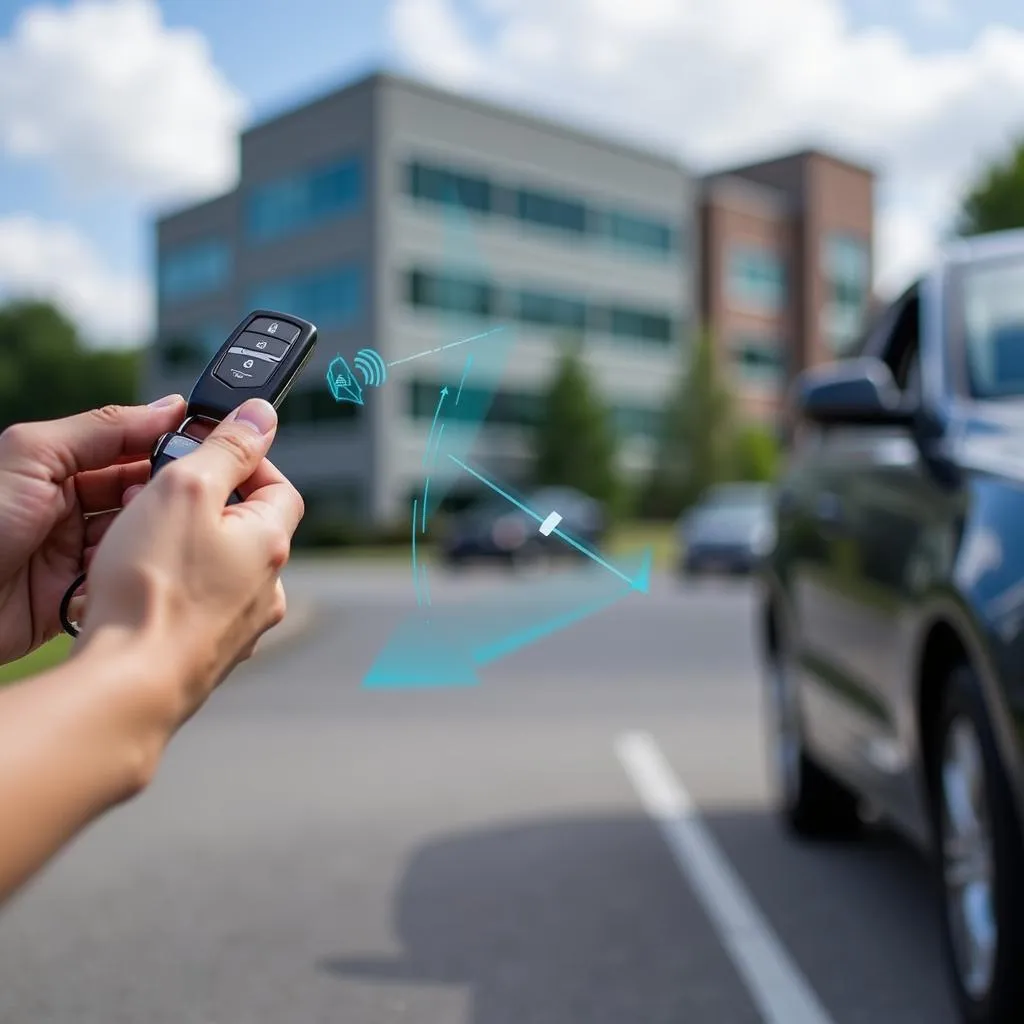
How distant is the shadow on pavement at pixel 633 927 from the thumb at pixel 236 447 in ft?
8.65

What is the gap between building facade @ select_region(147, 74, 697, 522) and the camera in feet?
7.68

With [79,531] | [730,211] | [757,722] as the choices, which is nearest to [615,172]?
[757,722]

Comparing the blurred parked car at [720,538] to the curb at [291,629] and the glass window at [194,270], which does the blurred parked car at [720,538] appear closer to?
the curb at [291,629]

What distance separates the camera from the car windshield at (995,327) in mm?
4555

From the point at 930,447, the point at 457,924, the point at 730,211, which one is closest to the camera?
the point at 930,447

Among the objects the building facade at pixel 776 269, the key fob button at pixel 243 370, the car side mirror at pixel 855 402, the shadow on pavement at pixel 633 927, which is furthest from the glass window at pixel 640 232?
the building facade at pixel 776 269

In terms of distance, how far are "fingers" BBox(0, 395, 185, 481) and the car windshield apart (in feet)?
10.1

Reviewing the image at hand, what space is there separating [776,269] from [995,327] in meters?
75.3

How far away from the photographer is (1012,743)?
10.9 ft

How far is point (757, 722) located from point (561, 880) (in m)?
4.39

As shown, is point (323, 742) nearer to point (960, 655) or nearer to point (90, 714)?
point (960, 655)

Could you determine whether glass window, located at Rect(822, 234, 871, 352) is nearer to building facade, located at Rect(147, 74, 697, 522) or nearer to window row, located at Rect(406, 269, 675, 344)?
building facade, located at Rect(147, 74, 697, 522)

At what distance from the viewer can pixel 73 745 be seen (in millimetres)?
1312

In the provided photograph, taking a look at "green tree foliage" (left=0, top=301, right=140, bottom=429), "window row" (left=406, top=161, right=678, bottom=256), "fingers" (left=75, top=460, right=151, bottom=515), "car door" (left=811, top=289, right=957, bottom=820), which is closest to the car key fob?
"fingers" (left=75, top=460, right=151, bottom=515)
